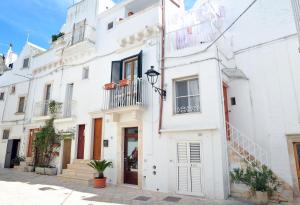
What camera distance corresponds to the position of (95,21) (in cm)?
1365

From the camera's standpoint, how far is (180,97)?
8961 millimetres

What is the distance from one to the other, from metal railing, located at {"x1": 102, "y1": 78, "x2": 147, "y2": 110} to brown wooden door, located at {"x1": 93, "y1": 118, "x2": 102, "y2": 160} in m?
1.55

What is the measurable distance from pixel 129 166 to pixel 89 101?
4.51 m

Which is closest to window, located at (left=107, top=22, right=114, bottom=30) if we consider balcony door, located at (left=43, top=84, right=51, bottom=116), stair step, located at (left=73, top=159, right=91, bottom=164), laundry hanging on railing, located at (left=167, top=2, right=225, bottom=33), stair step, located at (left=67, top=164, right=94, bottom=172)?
laundry hanging on railing, located at (left=167, top=2, right=225, bottom=33)

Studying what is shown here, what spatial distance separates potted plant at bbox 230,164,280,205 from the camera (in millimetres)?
6434

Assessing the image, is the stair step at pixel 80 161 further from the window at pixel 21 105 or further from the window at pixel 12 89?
the window at pixel 12 89

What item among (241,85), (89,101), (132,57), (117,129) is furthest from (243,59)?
(89,101)

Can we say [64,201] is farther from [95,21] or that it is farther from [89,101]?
[95,21]

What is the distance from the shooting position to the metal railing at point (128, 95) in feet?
31.1

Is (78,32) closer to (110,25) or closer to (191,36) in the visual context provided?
(110,25)

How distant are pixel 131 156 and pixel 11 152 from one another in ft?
35.7

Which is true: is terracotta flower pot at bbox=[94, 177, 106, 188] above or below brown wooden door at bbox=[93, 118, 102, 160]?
below

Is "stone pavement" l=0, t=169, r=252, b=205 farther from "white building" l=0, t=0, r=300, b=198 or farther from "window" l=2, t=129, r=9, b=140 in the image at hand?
"window" l=2, t=129, r=9, b=140

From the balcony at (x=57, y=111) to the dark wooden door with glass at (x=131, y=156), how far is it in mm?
4259
